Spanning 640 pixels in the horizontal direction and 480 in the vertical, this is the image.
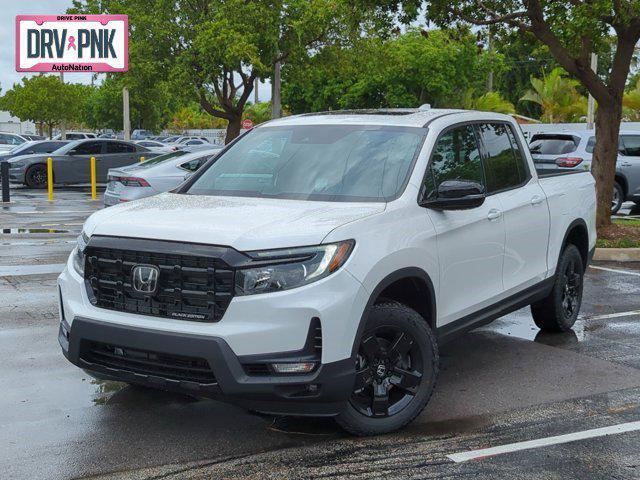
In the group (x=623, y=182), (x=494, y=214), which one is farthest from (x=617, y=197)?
(x=494, y=214)

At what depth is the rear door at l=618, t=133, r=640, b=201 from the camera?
17922mm

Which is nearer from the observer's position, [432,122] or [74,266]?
[74,266]

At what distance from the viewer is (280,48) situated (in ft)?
91.8

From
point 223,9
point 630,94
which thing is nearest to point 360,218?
point 223,9

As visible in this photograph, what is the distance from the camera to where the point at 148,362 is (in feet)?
14.5

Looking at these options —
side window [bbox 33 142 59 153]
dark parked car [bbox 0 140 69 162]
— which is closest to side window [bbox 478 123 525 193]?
dark parked car [bbox 0 140 69 162]

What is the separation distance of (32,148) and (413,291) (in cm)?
2620

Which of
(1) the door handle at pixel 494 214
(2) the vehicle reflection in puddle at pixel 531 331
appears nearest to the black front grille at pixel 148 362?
(1) the door handle at pixel 494 214

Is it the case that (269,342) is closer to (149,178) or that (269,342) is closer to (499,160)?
(499,160)

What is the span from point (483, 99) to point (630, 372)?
39.0 m

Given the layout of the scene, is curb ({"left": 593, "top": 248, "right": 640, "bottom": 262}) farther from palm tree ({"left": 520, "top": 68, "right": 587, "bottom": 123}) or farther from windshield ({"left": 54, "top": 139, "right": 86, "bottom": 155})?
palm tree ({"left": 520, "top": 68, "right": 587, "bottom": 123})

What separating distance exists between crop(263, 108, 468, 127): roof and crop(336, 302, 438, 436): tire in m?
1.52

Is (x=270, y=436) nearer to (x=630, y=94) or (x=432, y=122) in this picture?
(x=432, y=122)

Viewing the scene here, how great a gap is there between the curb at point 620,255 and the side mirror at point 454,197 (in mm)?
7677
